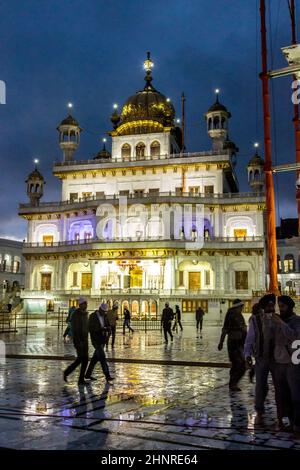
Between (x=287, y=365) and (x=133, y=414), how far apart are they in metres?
2.26

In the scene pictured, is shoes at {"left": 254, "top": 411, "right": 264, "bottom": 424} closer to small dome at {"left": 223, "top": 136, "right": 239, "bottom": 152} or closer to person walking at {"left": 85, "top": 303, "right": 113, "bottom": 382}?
person walking at {"left": 85, "top": 303, "right": 113, "bottom": 382}

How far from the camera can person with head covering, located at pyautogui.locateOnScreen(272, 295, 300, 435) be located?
5926 millimetres

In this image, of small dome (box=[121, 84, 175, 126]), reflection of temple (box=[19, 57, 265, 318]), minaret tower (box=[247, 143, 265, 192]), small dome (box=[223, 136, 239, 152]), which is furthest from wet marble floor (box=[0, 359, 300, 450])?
small dome (box=[223, 136, 239, 152])

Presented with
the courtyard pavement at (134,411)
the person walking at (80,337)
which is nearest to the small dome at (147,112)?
the courtyard pavement at (134,411)

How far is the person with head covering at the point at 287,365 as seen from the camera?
593 centimetres

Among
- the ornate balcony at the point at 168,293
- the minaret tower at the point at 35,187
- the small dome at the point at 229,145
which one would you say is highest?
the small dome at the point at 229,145

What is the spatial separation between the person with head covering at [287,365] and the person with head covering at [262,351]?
0.82 feet

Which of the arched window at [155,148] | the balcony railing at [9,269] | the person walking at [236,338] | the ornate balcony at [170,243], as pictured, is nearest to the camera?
the person walking at [236,338]

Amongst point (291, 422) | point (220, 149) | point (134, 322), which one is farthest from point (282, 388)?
point (220, 149)

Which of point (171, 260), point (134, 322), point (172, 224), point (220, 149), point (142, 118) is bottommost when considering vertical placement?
point (134, 322)

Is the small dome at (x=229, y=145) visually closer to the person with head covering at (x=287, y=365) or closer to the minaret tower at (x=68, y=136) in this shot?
the minaret tower at (x=68, y=136)

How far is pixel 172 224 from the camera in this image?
152ft

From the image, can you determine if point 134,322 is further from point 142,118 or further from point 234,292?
point 142,118
